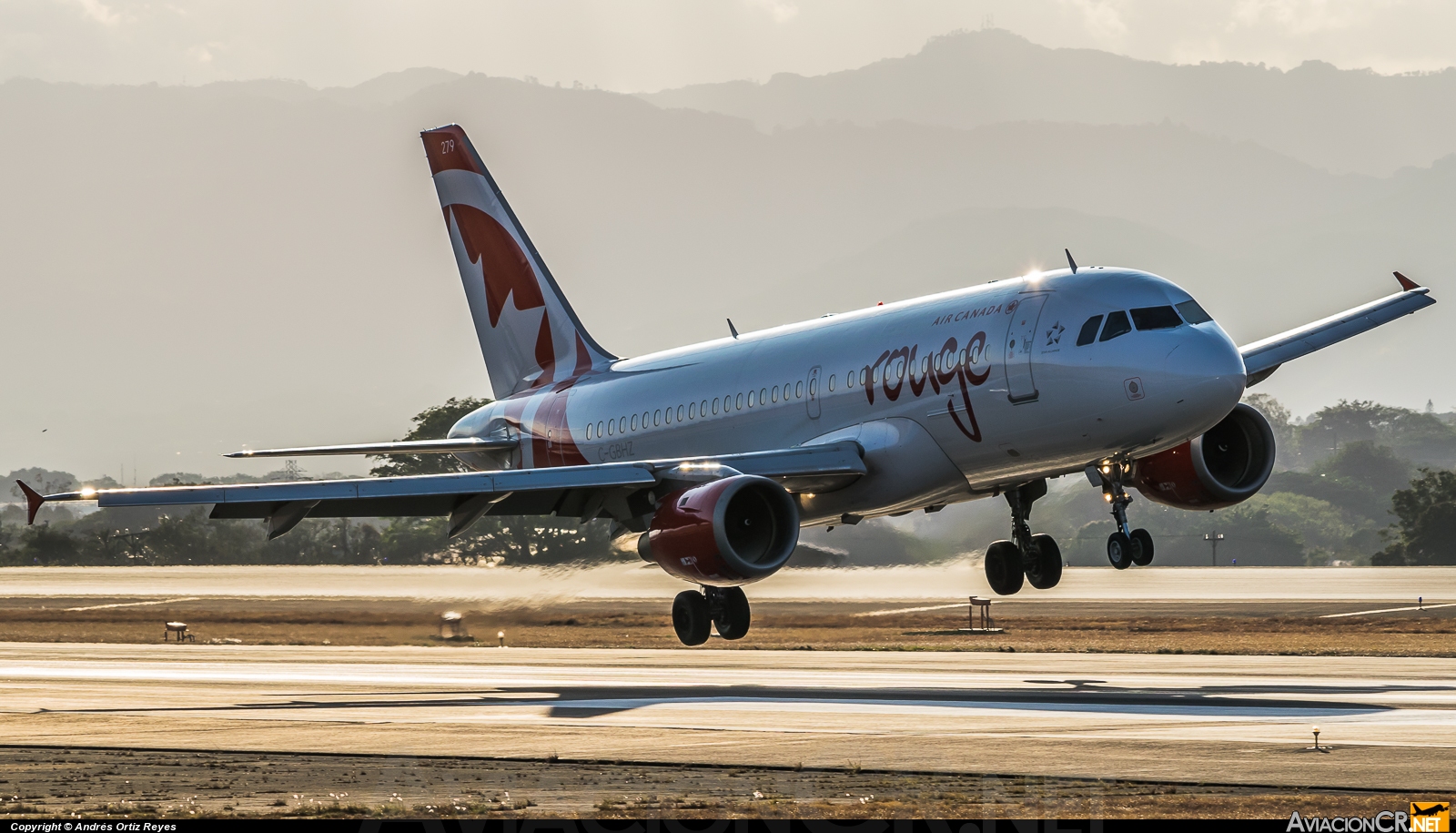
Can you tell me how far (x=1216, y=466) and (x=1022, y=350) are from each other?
632 cm

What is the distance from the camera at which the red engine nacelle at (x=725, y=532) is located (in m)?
29.9

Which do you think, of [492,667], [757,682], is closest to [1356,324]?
[757,682]

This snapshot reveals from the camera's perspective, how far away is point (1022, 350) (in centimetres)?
2969

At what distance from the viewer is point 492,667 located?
128 ft

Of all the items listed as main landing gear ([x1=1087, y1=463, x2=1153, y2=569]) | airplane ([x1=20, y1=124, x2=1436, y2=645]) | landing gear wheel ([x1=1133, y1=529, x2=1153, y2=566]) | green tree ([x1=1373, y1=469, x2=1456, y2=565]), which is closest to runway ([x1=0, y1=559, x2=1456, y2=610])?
airplane ([x1=20, y1=124, x2=1436, y2=645])

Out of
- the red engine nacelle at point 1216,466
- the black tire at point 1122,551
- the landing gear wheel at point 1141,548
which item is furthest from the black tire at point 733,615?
the red engine nacelle at point 1216,466

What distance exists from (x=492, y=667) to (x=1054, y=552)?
516 inches

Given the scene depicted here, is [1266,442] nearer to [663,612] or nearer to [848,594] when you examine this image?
[848,594]

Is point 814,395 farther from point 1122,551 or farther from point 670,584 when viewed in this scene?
point 670,584

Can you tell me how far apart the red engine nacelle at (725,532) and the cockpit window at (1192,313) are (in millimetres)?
7554

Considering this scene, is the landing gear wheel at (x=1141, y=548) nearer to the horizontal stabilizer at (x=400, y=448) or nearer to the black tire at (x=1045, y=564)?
the black tire at (x=1045, y=564)

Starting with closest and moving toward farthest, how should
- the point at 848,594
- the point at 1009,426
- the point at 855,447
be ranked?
1. the point at 1009,426
2. the point at 855,447
3. the point at 848,594

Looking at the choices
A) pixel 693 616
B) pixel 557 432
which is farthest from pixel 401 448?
pixel 693 616

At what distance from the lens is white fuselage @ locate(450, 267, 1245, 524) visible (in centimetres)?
2859
